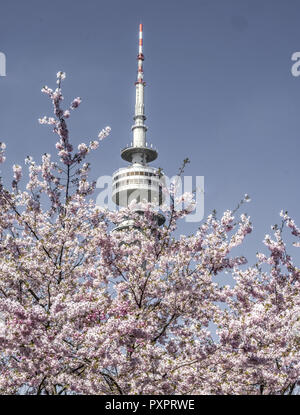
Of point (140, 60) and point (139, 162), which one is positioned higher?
point (140, 60)

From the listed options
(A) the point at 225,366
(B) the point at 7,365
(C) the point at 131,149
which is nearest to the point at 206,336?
(A) the point at 225,366

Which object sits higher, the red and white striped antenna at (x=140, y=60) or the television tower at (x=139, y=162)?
the red and white striped antenna at (x=140, y=60)

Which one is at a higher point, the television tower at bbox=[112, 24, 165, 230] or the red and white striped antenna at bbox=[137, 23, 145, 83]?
the red and white striped antenna at bbox=[137, 23, 145, 83]

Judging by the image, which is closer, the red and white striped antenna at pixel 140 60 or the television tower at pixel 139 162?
the red and white striped antenna at pixel 140 60

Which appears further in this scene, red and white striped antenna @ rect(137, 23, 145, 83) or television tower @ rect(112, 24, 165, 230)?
television tower @ rect(112, 24, 165, 230)

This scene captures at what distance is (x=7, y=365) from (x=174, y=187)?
5.98 meters

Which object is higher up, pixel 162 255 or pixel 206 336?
pixel 162 255
